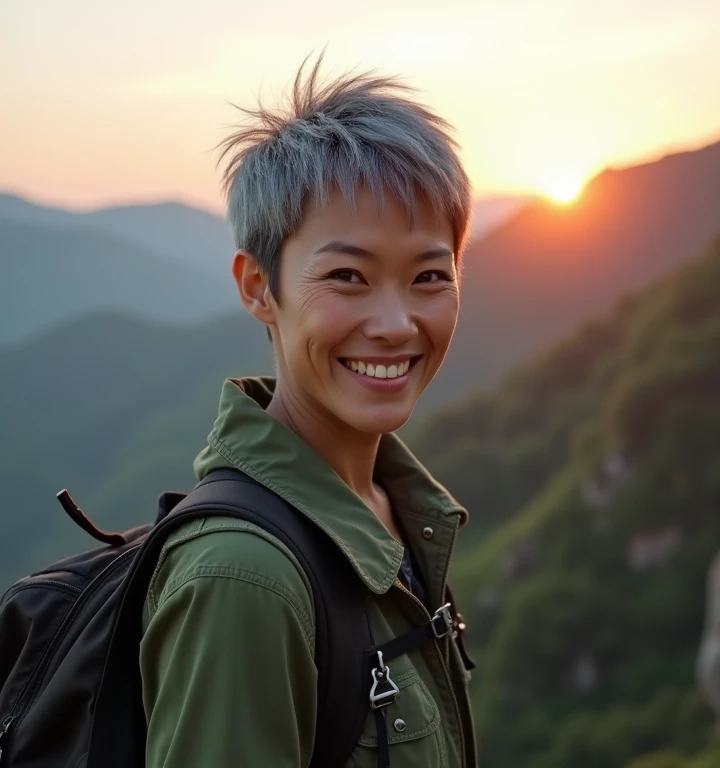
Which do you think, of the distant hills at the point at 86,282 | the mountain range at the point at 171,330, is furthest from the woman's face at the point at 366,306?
the distant hills at the point at 86,282

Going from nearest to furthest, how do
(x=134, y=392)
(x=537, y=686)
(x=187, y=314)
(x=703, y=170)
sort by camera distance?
(x=537, y=686)
(x=703, y=170)
(x=134, y=392)
(x=187, y=314)

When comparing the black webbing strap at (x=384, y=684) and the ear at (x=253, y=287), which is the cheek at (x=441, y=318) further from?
the black webbing strap at (x=384, y=684)

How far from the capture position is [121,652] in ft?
5.44

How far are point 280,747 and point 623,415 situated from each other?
17.8 m

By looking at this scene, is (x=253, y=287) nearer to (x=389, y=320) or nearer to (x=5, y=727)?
(x=389, y=320)

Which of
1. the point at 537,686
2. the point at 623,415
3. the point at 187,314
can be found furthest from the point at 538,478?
the point at 187,314

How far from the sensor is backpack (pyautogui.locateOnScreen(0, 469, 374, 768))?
1631 millimetres

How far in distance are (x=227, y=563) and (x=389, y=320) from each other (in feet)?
2.22

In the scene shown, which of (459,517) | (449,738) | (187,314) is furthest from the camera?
(187,314)

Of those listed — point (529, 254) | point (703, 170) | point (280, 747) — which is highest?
point (529, 254)

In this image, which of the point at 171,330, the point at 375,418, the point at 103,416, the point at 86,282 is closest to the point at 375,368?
the point at 375,418

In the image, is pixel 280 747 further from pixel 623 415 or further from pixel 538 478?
pixel 538 478

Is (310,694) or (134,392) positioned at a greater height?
(134,392)

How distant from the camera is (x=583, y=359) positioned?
26141mm
